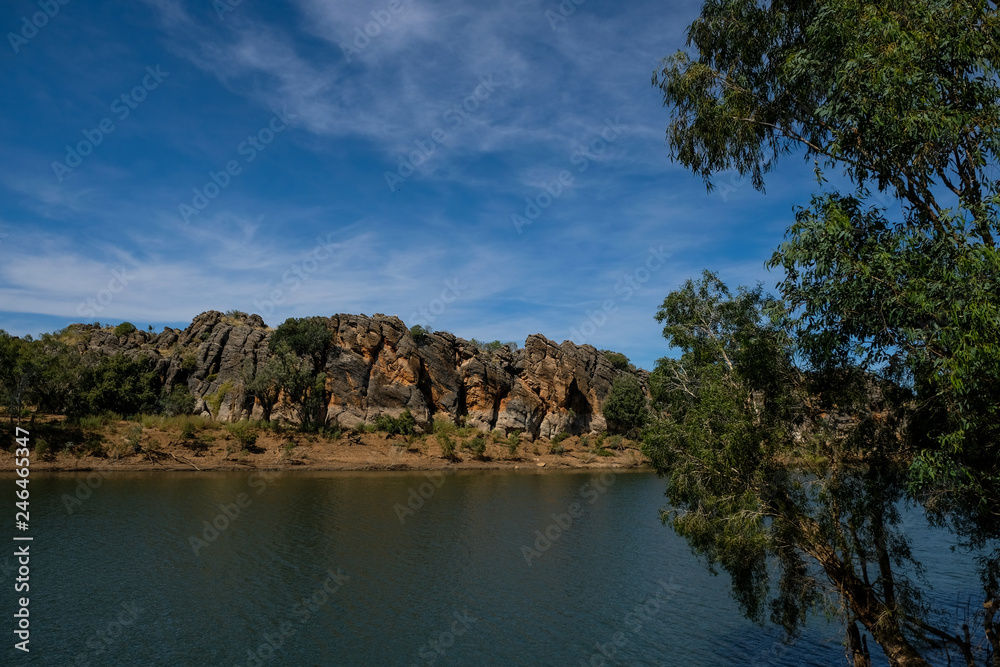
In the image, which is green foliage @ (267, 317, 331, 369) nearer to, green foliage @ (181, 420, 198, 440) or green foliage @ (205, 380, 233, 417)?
green foliage @ (205, 380, 233, 417)

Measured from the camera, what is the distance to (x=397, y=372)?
85438 millimetres

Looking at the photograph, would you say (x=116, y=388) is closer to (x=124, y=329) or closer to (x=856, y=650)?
(x=124, y=329)

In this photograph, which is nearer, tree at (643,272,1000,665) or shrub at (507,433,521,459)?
tree at (643,272,1000,665)

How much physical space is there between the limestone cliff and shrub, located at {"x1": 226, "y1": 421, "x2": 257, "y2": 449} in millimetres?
8303

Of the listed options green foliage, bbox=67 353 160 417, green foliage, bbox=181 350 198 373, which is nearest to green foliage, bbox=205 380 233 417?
green foliage, bbox=181 350 198 373

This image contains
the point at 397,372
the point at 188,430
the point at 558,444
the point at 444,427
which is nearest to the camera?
the point at 188,430

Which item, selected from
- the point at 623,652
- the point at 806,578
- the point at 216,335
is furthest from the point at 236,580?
the point at 216,335

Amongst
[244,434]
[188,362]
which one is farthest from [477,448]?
[188,362]

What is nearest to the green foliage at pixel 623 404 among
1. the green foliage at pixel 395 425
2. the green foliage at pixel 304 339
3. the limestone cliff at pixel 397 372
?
the limestone cliff at pixel 397 372

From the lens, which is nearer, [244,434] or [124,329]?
[244,434]

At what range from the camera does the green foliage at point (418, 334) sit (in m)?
91.4

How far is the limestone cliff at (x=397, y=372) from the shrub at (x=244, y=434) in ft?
27.2

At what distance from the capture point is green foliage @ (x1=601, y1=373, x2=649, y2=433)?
90.9m

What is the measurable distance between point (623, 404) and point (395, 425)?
35527 mm
